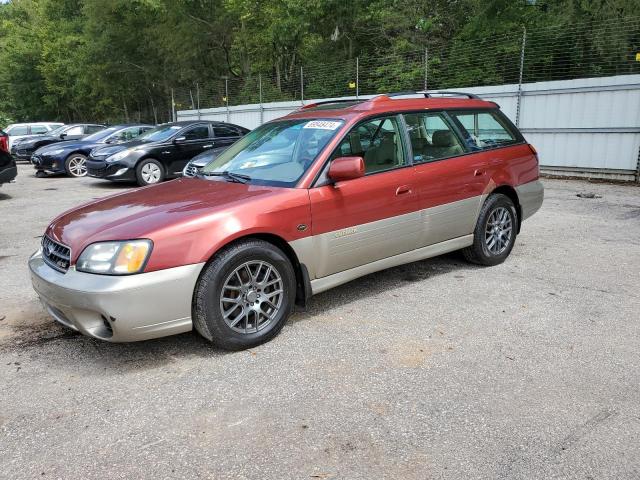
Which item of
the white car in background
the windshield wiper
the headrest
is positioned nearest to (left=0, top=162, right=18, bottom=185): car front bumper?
the windshield wiper

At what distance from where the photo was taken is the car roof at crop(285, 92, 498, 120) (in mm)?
4438

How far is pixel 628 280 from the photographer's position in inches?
194

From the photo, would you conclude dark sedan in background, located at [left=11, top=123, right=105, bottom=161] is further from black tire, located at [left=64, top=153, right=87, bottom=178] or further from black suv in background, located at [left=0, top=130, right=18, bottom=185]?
black suv in background, located at [left=0, top=130, right=18, bottom=185]

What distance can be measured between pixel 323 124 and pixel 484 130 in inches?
77.1

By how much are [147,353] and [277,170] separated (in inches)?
65.3

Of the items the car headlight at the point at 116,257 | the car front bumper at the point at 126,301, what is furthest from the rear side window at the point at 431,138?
the car headlight at the point at 116,257

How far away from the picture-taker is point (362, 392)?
302 centimetres

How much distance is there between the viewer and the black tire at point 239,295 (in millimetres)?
3354

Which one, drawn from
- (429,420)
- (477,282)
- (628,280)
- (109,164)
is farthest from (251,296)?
(109,164)

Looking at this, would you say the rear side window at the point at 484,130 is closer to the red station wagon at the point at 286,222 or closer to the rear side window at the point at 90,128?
the red station wagon at the point at 286,222

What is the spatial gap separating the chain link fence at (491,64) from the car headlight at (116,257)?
11601 millimetres

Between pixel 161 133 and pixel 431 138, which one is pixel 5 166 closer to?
pixel 161 133

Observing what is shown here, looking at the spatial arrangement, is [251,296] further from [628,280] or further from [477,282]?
[628,280]

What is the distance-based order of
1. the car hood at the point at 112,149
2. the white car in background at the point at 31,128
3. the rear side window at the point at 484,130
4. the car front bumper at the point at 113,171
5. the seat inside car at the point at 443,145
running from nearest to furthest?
the seat inside car at the point at 443,145 < the rear side window at the point at 484,130 < the car front bumper at the point at 113,171 < the car hood at the point at 112,149 < the white car in background at the point at 31,128
